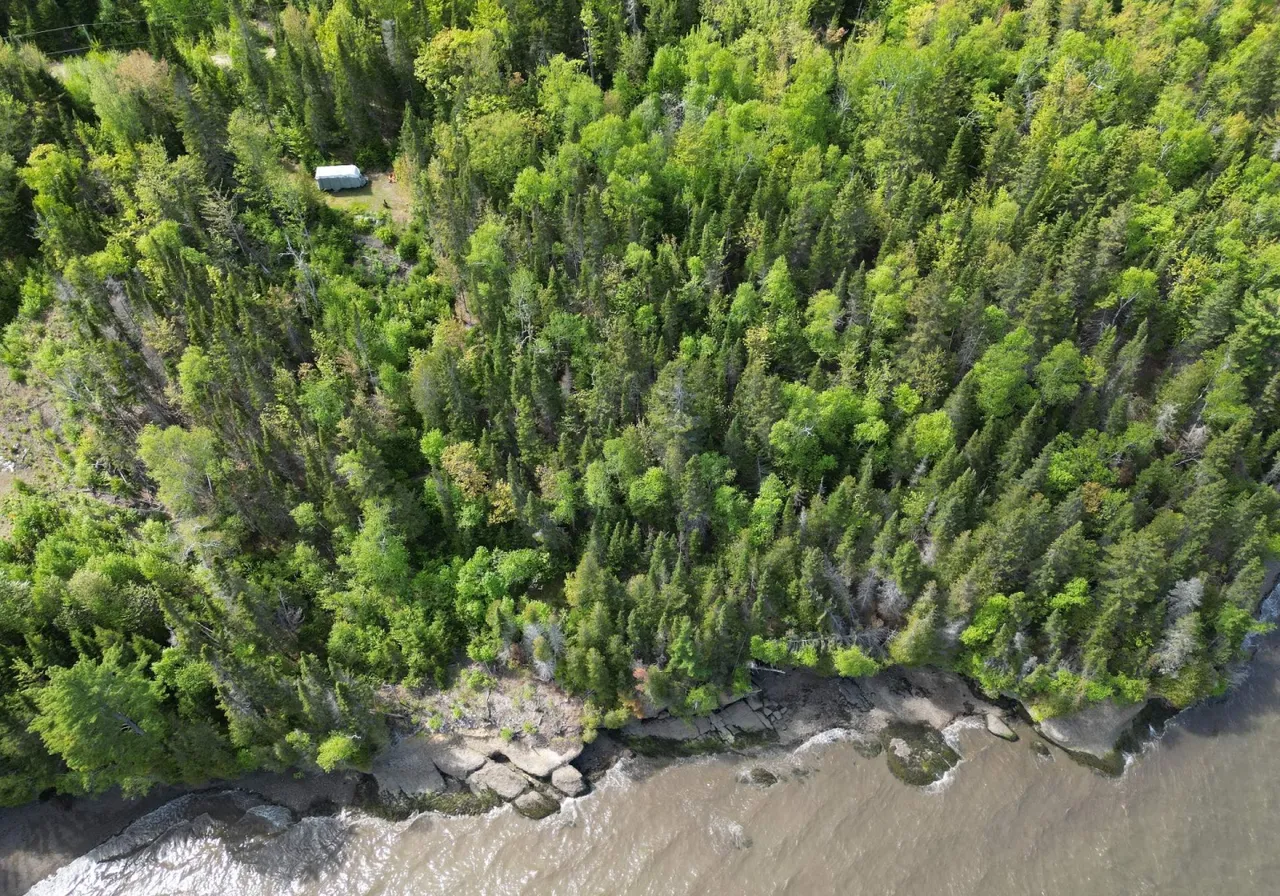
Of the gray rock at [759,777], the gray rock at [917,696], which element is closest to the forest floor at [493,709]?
the gray rock at [759,777]

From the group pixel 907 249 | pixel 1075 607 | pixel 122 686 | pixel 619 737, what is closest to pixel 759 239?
pixel 907 249

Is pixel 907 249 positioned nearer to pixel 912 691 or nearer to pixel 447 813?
pixel 912 691

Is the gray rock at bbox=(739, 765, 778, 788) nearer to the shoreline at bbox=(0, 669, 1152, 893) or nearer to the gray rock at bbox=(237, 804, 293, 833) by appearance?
the shoreline at bbox=(0, 669, 1152, 893)

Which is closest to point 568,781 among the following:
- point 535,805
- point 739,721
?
point 535,805

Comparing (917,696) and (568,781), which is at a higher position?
(917,696)

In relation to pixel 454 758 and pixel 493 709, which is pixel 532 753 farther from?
pixel 454 758

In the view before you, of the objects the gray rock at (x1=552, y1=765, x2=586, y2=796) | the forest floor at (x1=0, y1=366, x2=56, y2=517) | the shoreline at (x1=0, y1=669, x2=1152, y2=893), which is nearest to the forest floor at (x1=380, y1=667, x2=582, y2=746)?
the shoreline at (x1=0, y1=669, x2=1152, y2=893)
